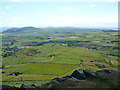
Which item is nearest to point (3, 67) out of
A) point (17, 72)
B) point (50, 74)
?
point (17, 72)

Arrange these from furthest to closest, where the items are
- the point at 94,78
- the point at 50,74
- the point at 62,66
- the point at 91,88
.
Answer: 1. the point at 62,66
2. the point at 50,74
3. the point at 94,78
4. the point at 91,88

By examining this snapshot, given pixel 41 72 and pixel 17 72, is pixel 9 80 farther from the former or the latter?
pixel 41 72

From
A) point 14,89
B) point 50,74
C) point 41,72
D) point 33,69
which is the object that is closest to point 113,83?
point 14,89

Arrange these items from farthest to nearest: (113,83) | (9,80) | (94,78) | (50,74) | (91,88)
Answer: (50,74)
(9,80)
(94,78)
(113,83)
(91,88)

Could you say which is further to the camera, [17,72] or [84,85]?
[17,72]

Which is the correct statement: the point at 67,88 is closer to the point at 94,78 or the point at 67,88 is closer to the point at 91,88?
the point at 91,88

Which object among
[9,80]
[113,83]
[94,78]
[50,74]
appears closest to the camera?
[113,83]

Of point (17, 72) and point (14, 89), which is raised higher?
point (14, 89)

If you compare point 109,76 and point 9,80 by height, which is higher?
point 109,76

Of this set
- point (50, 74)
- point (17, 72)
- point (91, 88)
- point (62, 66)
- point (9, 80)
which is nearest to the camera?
point (91, 88)
